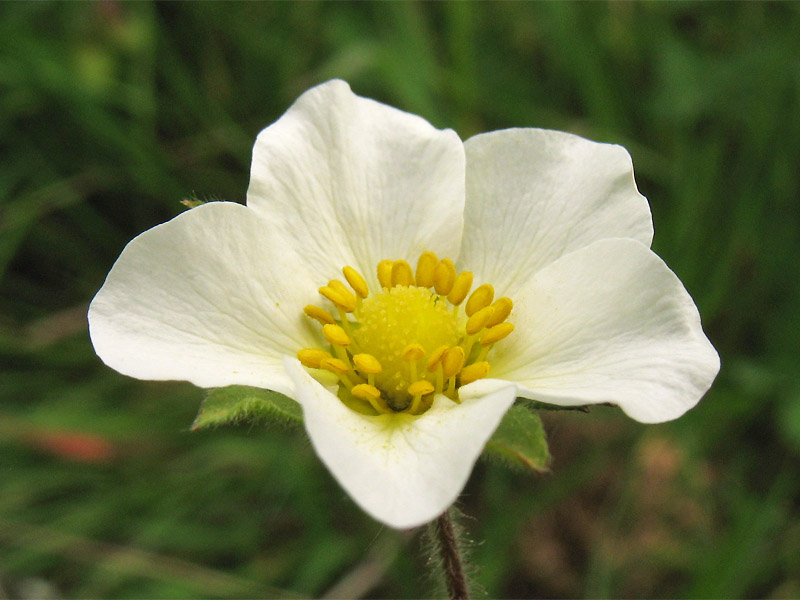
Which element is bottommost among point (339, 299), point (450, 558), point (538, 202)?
point (450, 558)

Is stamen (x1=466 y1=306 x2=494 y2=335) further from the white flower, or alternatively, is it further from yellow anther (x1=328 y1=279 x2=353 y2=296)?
yellow anther (x1=328 y1=279 x2=353 y2=296)

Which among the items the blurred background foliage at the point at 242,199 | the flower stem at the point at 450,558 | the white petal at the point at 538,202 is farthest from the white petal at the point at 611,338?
the blurred background foliage at the point at 242,199

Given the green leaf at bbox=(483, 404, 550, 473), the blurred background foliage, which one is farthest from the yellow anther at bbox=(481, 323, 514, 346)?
the blurred background foliage

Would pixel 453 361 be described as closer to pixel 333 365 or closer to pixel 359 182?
pixel 333 365

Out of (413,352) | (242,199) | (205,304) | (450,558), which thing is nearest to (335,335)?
(413,352)

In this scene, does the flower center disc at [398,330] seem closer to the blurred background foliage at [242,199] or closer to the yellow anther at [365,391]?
the yellow anther at [365,391]

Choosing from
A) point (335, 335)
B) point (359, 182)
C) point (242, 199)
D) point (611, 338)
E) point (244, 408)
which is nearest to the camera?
point (244, 408)

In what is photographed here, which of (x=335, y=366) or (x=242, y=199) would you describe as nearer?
(x=335, y=366)
